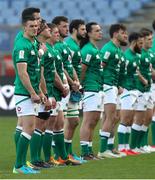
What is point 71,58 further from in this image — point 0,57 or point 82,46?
point 0,57

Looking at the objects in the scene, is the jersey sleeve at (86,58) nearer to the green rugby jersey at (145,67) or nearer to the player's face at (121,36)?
the player's face at (121,36)

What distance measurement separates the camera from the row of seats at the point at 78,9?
2839cm

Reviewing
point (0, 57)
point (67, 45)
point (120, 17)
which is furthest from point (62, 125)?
point (120, 17)

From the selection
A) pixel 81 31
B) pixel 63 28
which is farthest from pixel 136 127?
pixel 63 28

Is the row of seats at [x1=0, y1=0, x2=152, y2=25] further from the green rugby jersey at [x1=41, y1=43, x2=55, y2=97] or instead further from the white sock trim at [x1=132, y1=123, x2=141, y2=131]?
the green rugby jersey at [x1=41, y1=43, x2=55, y2=97]

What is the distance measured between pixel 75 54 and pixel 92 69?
1.34 feet

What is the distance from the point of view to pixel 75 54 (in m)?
13.2

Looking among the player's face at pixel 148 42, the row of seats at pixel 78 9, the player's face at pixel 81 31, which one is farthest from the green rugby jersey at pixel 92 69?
the row of seats at pixel 78 9

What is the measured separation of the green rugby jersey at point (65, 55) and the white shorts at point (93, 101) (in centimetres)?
53

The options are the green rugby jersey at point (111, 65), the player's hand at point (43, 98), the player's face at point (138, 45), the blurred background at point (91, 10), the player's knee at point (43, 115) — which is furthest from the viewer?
the blurred background at point (91, 10)

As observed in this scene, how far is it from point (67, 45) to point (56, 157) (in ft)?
5.75

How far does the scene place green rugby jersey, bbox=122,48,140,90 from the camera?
14461 mm

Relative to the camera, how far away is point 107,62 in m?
13.9

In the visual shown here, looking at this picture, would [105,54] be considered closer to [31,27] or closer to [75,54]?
[75,54]
